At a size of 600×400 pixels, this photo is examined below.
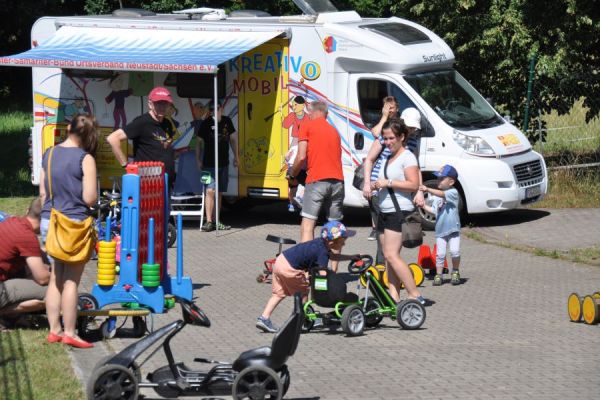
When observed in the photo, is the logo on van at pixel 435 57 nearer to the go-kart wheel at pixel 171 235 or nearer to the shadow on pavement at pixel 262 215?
the shadow on pavement at pixel 262 215

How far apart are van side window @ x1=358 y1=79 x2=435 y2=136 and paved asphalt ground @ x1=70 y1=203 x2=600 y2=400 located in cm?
182

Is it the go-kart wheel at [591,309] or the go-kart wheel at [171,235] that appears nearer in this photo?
the go-kart wheel at [591,309]

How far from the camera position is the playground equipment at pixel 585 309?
34.3 feet

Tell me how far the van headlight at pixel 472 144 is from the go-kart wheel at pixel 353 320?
20.3 feet

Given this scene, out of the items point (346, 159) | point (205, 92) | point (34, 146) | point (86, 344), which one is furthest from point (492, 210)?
point (86, 344)

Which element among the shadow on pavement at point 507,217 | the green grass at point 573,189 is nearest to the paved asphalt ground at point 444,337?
the shadow on pavement at point 507,217

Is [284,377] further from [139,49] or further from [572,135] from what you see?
[572,135]

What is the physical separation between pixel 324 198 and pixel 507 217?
579cm

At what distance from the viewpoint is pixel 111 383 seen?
741 cm

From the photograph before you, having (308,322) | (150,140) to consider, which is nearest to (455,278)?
(308,322)

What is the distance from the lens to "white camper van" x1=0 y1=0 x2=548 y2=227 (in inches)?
619

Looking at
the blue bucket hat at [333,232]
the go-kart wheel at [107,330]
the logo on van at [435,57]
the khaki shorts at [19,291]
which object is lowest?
the go-kart wheel at [107,330]

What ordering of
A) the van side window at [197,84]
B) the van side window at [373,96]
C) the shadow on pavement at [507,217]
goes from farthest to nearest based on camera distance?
the van side window at [197,84] < the shadow on pavement at [507,217] < the van side window at [373,96]

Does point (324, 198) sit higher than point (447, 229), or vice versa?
point (324, 198)
